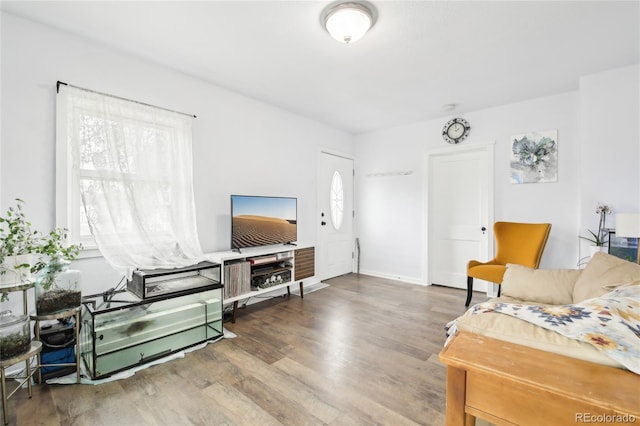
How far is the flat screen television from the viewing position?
3.00 meters

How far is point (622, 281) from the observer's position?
4.85ft

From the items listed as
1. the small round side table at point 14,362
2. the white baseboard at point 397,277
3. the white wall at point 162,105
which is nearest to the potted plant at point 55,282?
the small round side table at point 14,362

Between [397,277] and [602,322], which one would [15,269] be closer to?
[602,322]

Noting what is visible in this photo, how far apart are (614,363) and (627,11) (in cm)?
249

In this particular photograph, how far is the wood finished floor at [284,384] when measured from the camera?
1582 millimetres

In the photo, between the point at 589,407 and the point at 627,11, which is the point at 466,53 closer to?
the point at 627,11

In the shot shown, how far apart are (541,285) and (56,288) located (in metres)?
3.32

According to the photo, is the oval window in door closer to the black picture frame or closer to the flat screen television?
the flat screen television

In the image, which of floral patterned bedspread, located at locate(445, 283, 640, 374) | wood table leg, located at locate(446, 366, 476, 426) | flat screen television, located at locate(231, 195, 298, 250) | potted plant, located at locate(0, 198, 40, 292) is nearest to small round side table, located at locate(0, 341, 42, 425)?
potted plant, located at locate(0, 198, 40, 292)

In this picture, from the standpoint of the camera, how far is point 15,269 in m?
1.65

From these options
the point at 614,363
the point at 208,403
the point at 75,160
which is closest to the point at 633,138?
the point at 614,363

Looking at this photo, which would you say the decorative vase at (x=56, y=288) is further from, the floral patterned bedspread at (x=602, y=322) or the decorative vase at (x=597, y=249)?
the decorative vase at (x=597, y=249)

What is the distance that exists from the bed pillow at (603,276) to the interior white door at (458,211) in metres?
2.10

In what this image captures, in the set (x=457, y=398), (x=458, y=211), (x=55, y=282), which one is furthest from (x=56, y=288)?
(x=458, y=211)
